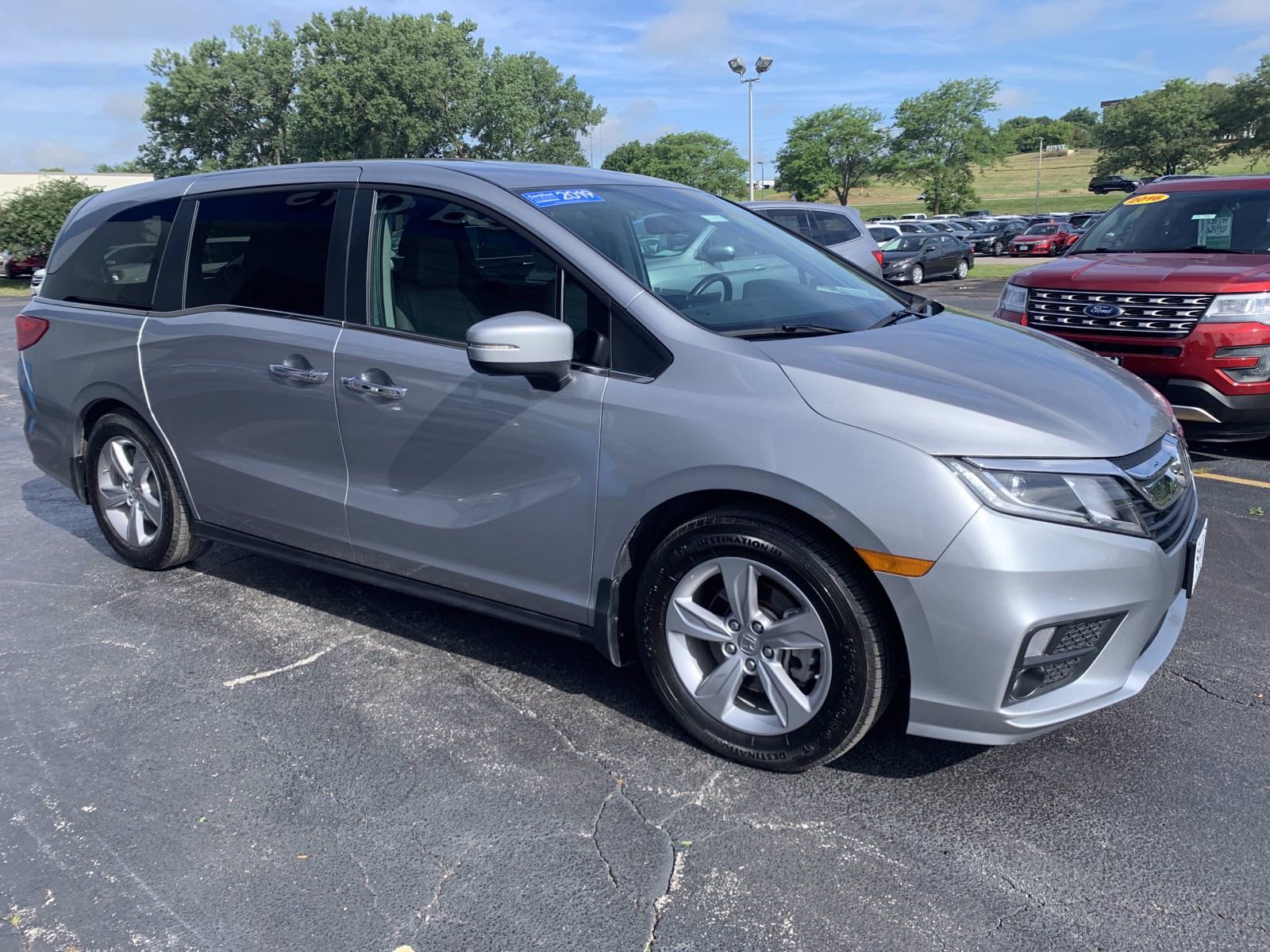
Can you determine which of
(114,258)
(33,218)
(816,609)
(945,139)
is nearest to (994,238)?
(945,139)

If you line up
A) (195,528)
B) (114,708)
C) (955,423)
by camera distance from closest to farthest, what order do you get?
(955,423), (114,708), (195,528)

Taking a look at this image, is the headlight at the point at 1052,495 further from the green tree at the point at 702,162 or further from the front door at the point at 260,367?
the green tree at the point at 702,162

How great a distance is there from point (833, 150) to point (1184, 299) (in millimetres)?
64463

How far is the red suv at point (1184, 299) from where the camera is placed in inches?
227

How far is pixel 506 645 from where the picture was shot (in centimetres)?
396

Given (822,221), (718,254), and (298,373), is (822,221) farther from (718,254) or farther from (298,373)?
(298,373)

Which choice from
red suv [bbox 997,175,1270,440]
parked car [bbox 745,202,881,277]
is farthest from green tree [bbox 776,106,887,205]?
red suv [bbox 997,175,1270,440]

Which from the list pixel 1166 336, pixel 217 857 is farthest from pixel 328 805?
pixel 1166 336

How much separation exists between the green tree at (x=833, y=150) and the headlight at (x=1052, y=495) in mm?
67365

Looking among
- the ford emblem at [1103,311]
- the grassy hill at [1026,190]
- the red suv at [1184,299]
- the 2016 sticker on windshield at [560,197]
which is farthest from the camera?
the grassy hill at [1026,190]

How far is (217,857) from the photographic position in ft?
8.79

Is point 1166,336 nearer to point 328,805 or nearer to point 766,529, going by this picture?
point 766,529

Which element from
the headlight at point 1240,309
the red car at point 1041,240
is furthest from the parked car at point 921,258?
the headlight at point 1240,309

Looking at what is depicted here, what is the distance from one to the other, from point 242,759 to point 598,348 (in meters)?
1.73
